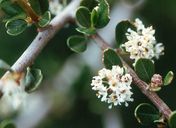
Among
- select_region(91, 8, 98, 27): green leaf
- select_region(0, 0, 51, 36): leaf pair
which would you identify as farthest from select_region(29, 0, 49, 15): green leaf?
select_region(91, 8, 98, 27): green leaf

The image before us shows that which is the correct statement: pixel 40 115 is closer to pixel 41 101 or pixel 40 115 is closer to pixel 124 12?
pixel 41 101

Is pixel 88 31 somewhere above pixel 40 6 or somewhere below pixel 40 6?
below

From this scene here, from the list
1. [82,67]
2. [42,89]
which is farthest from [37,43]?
[42,89]

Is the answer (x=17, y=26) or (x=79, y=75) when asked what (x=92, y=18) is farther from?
(x=79, y=75)

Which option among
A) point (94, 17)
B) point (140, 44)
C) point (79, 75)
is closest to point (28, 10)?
point (94, 17)

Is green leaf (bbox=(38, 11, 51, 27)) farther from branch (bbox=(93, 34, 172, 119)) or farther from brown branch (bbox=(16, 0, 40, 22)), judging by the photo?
branch (bbox=(93, 34, 172, 119))

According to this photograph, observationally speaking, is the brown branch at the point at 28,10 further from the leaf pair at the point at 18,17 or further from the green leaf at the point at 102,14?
the green leaf at the point at 102,14
